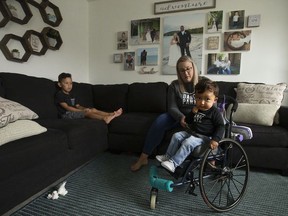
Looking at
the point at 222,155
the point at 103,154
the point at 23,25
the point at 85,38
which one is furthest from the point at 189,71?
the point at 85,38

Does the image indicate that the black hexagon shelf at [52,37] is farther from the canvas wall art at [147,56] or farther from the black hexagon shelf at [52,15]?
the canvas wall art at [147,56]

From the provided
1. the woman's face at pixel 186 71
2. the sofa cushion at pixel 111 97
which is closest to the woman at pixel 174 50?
the sofa cushion at pixel 111 97

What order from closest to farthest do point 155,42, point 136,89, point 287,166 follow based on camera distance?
point 287,166 < point 136,89 < point 155,42

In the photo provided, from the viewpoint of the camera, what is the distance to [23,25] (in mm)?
2164

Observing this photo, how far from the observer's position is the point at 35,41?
7.56ft

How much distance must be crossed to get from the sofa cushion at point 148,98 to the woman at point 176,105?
1.91 feet

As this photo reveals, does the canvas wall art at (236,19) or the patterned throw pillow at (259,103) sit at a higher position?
the canvas wall art at (236,19)

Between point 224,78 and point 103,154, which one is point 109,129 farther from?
point 224,78

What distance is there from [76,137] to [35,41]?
133 centimetres

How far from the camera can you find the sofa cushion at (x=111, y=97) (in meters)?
2.65

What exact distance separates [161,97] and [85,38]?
1593 millimetres

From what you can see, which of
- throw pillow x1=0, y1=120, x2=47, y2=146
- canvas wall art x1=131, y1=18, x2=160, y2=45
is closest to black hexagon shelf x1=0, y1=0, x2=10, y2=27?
throw pillow x1=0, y1=120, x2=47, y2=146

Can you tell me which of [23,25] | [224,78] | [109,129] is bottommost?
[109,129]

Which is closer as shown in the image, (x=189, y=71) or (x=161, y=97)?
(x=189, y=71)
